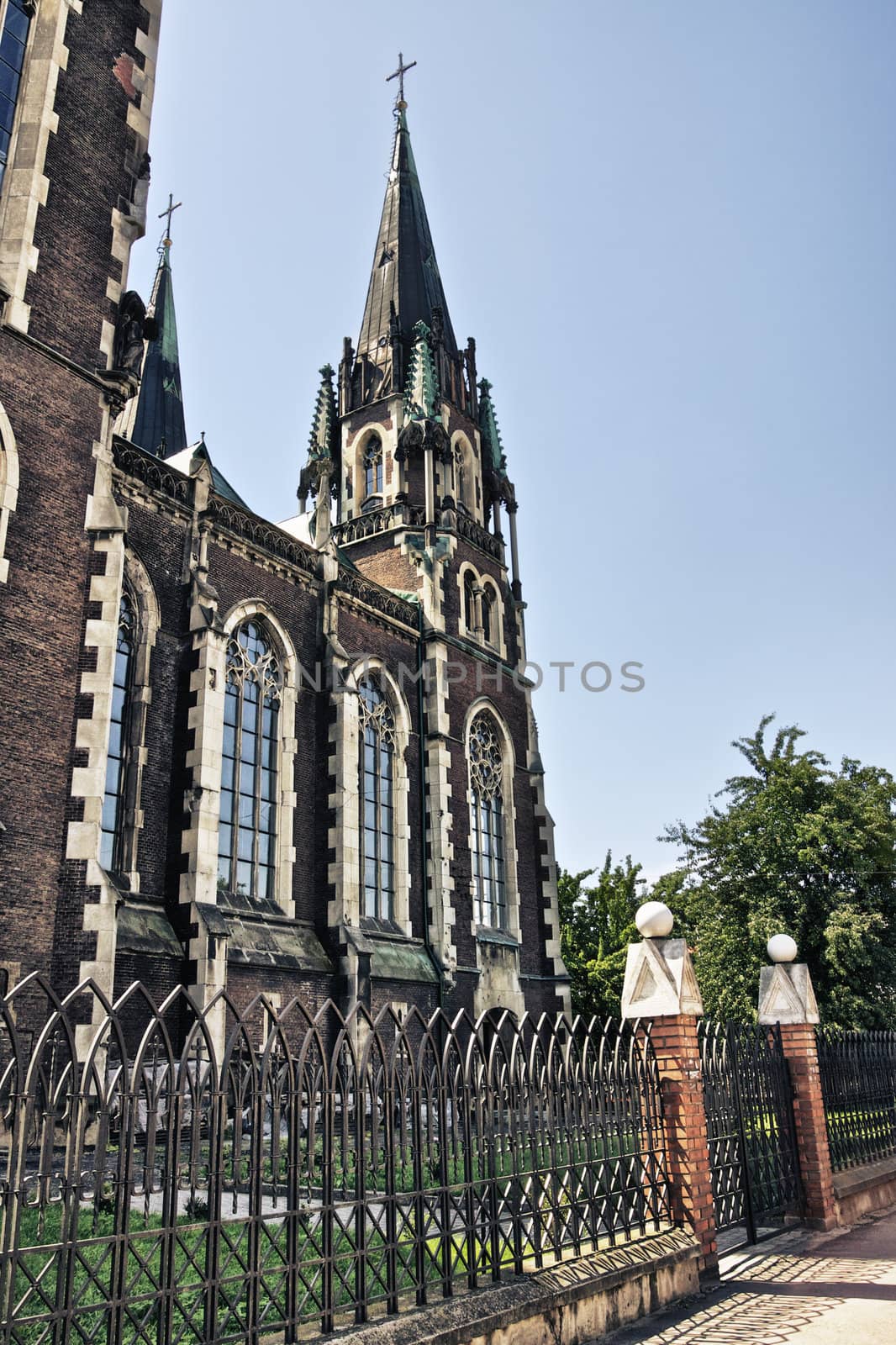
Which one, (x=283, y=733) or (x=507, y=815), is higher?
(x=283, y=733)

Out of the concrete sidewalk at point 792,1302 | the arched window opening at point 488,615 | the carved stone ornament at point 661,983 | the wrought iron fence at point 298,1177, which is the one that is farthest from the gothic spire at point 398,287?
the wrought iron fence at point 298,1177

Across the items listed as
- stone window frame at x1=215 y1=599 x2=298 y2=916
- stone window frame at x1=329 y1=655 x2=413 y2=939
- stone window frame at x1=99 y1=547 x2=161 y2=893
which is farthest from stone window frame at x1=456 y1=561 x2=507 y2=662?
stone window frame at x1=99 y1=547 x2=161 y2=893

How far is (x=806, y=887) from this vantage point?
77.0 ft

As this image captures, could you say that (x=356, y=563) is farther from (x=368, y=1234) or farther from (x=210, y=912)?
(x=368, y=1234)

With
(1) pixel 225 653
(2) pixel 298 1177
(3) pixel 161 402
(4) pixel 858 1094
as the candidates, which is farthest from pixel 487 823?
(2) pixel 298 1177

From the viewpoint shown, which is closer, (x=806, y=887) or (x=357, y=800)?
(x=357, y=800)

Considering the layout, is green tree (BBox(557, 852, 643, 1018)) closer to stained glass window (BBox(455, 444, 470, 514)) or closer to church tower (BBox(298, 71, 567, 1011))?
church tower (BBox(298, 71, 567, 1011))

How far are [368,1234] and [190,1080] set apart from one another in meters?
1.52

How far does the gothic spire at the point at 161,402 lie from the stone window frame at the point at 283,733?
453 inches

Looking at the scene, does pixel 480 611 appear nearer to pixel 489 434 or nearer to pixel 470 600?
pixel 470 600

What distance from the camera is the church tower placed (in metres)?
22.7

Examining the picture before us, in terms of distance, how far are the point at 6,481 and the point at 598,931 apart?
28.9 m

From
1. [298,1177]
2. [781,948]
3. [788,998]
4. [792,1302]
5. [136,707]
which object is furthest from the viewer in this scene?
[136,707]

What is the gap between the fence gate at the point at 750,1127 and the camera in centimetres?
916
